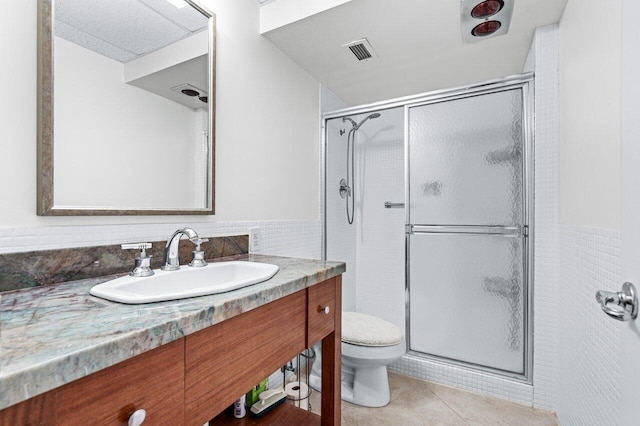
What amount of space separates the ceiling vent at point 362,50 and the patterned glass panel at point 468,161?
44cm

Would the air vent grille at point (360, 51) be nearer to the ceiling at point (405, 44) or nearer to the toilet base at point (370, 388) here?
the ceiling at point (405, 44)

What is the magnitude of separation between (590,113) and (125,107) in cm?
171

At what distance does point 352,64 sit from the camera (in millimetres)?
2168

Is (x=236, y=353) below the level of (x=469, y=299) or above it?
above

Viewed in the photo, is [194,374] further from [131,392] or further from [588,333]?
[588,333]

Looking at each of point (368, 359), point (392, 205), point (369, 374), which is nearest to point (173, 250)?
point (368, 359)

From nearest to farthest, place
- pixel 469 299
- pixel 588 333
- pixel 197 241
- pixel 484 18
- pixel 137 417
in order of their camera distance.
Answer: pixel 137 417
pixel 197 241
pixel 588 333
pixel 484 18
pixel 469 299

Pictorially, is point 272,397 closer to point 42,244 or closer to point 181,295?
point 181,295

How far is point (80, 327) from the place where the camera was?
0.57 metres

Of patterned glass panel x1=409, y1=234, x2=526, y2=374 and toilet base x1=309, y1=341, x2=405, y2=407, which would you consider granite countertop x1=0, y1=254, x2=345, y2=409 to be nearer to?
toilet base x1=309, y1=341, x2=405, y2=407

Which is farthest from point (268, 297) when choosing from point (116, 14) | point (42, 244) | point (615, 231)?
point (116, 14)

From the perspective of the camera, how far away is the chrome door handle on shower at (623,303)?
1.97 feet

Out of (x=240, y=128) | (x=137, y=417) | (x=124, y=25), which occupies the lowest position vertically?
(x=137, y=417)

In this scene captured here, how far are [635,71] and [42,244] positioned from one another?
4.91 feet
